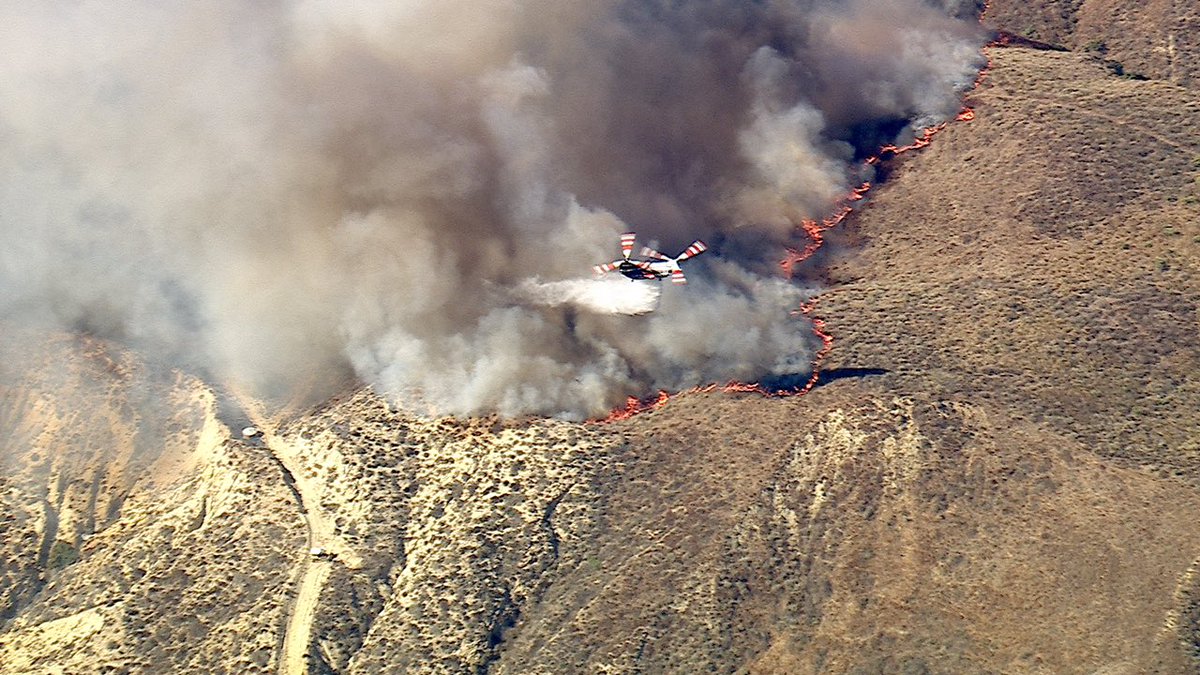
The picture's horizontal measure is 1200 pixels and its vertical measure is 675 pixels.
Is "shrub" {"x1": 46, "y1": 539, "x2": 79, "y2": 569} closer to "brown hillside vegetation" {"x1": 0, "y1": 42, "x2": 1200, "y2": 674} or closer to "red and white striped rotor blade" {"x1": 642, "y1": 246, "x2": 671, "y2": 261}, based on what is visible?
"brown hillside vegetation" {"x1": 0, "y1": 42, "x2": 1200, "y2": 674}

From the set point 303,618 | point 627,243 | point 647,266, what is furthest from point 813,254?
point 303,618

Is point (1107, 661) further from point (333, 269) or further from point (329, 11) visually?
point (329, 11)

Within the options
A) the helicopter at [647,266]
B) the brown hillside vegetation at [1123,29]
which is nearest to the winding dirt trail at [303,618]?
the helicopter at [647,266]

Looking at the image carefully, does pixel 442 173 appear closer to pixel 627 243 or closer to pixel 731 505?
pixel 627 243

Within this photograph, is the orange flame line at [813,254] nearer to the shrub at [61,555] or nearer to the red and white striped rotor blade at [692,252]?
the red and white striped rotor blade at [692,252]

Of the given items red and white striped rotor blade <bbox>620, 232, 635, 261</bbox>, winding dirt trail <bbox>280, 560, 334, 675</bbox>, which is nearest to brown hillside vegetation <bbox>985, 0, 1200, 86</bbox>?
red and white striped rotor blade <bbox>620, 232, 635, 261</bbox>

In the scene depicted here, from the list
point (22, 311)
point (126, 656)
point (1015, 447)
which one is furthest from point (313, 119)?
point (1015, 447)
